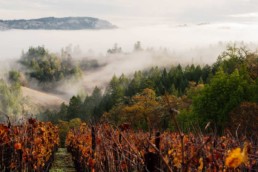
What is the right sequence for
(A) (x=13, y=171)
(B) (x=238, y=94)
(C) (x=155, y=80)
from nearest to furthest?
(A) (x=13, y=171)
(B) (x=238, y=94)
(C) (x=155, y=80)

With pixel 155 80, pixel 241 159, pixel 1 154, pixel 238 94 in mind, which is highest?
pixel 241 159

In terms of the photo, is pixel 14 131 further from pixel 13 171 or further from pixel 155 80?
pixel 155 80

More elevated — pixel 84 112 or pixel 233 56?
pixel 233 56

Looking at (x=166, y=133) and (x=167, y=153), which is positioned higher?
(x=167, y=153)

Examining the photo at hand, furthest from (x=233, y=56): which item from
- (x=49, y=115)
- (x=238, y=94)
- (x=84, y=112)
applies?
(x=49, y=115)

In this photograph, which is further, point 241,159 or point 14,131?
point 14,131

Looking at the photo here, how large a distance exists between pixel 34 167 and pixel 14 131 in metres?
1.67

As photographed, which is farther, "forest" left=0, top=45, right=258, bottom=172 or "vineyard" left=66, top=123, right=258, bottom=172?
"forest" left=0, top=45, right=258, bottom=172

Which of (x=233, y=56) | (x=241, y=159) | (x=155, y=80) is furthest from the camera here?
(x=155, y=80)

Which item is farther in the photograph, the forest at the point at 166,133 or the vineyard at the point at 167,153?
the forest at the point at 166,133

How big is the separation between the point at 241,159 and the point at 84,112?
Result: 5205 inches

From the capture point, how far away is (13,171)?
1545 cm

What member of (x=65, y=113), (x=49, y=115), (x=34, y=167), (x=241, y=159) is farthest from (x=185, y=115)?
(x=49, y=115)

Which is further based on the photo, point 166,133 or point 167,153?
point 166,133
